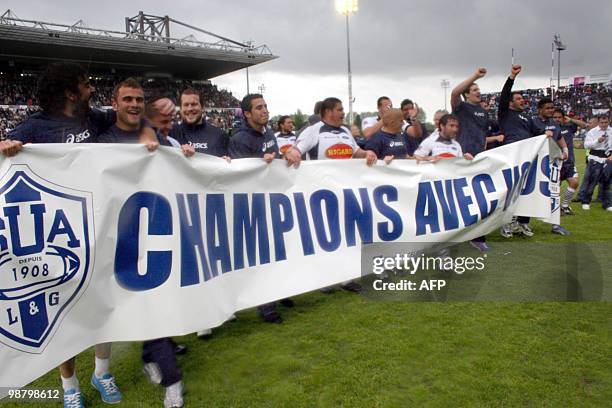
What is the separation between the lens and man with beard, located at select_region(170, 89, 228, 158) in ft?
14.0

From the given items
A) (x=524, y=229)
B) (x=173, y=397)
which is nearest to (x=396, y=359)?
(x=173, y=397)

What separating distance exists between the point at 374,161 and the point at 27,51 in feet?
105

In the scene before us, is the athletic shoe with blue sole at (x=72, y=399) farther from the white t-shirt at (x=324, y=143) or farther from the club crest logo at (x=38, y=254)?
the white t-shirt at (x=324, y=143)

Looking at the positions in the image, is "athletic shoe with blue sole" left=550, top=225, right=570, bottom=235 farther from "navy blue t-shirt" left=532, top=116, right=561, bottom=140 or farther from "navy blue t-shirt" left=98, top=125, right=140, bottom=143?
"navy blue t-shirt" left=98, top=125, right=140, bottom=143

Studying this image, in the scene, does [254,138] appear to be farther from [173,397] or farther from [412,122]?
[412,122]

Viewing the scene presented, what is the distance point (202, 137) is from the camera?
4.33 m

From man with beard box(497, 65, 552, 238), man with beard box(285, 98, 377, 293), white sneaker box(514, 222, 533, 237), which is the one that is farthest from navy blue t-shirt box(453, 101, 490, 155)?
man with beard box(285, 98, 377, 293)

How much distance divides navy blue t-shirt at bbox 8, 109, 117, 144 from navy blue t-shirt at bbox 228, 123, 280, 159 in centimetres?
137

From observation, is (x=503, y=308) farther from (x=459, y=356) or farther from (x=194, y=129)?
(x=194, y=129)

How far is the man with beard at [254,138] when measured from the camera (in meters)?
4.23

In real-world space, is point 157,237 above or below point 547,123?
below

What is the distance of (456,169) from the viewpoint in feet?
17.5

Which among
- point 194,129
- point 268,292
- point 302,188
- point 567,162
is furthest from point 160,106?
point 567,162

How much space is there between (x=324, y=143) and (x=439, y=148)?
1.54 m
